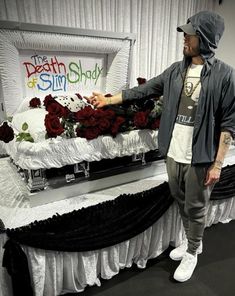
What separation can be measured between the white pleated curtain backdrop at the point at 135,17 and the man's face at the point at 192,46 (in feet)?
3.80

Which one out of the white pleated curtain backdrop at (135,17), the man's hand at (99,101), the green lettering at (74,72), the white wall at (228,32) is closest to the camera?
the man's hand at (99,101)

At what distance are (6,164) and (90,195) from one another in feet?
1.99

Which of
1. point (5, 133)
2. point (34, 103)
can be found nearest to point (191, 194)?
point (5, 133)

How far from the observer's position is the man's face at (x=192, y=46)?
40.8 inches

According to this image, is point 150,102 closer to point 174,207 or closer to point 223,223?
point 174,207

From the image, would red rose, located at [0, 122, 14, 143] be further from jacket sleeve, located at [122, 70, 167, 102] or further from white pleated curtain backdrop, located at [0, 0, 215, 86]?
white pleated curtain backdrop, located at [0, 0, 215, 86]

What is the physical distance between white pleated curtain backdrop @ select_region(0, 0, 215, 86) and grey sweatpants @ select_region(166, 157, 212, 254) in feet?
4.30

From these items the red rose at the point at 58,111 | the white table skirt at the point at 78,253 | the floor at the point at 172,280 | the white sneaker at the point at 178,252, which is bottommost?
the floor at the point at 172,280

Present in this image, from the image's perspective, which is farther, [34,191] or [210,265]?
[210,265]

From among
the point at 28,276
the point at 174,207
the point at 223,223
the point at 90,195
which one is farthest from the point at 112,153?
the point at 223,223

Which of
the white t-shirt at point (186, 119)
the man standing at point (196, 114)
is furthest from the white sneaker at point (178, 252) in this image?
the white t-shirt at point (186, 119)

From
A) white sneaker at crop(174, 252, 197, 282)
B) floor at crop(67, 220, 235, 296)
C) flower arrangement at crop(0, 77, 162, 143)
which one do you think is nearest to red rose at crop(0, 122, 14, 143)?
flower arrangement at crop(0, 77, 162, 143)

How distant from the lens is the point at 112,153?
4.39ft

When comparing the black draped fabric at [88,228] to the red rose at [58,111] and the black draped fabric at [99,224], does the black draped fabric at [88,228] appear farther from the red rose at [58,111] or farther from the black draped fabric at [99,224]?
the red rose at [58,111]
